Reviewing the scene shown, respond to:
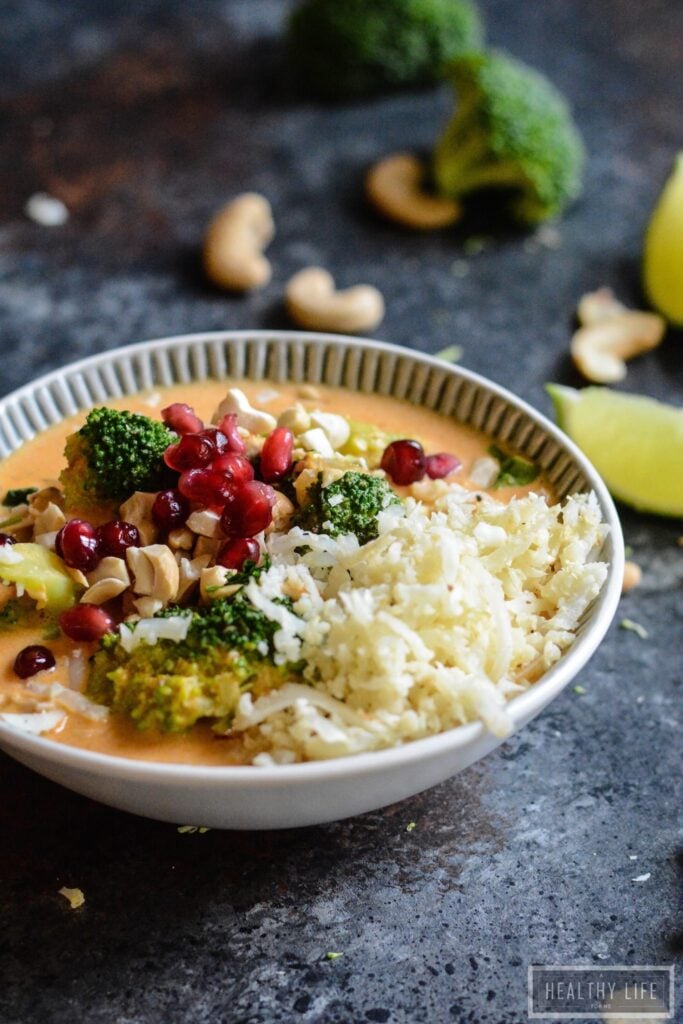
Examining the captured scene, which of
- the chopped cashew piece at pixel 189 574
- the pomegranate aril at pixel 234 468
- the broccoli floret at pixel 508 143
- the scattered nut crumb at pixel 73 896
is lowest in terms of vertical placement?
the scattered nut crumb at pixel 73 896

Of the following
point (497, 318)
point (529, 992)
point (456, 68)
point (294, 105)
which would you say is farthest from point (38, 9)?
point (529, 992)

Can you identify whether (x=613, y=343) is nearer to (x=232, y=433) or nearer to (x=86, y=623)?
(x=232, y=433)

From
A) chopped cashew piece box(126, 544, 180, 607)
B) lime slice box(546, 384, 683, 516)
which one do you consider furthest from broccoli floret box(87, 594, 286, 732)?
lime slice box(546, 384, 683, 516)

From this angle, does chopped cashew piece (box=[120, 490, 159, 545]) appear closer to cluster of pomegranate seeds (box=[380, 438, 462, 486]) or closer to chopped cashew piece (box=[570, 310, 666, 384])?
cluster of pomegranate seeds (box=[380, 438, 462, 486])

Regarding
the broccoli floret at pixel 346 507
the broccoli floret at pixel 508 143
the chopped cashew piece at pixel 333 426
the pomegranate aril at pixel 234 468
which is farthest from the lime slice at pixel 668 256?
the pomegranate aril at pixel 234 468

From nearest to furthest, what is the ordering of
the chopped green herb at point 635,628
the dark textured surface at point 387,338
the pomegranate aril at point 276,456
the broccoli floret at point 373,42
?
the dark textured surface at point 387,338
the pomegranate aril at point 276,456
the chopped green herb at point 635,628
the broccoli floret at point 373,42

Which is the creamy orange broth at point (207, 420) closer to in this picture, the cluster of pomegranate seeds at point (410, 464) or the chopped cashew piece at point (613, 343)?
the cluster of pomegranate seeds at point (410, 464)

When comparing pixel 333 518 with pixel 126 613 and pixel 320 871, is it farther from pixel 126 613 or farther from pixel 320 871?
pixel 320 871
